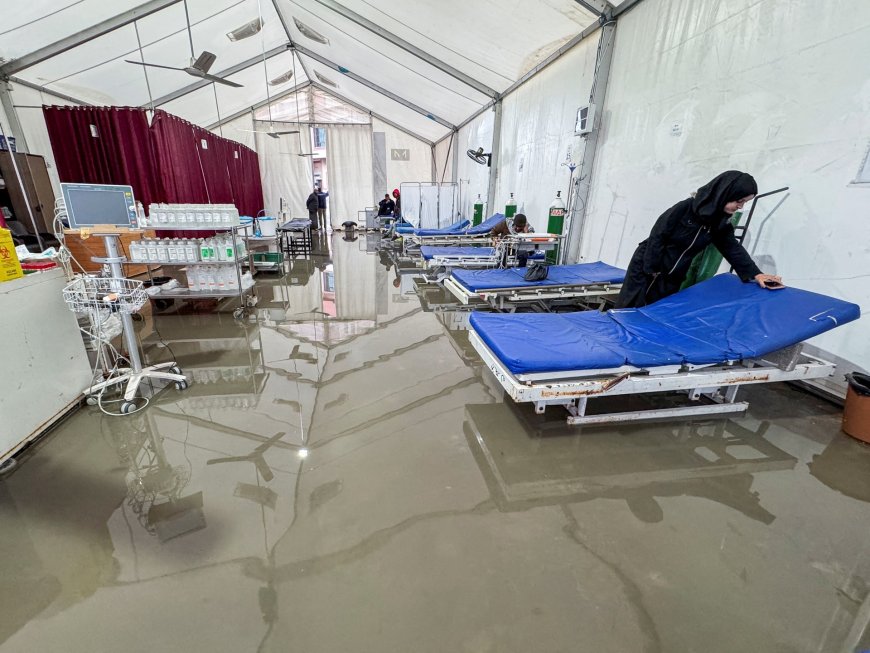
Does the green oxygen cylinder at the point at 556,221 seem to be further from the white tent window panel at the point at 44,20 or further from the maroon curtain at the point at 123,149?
the white tent window panel at the point at 44,20

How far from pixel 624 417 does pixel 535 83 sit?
663cm

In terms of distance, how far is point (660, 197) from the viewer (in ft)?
13.7

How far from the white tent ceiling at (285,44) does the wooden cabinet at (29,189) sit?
4.29 feet

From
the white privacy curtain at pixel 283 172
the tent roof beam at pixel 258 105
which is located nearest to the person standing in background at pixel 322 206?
the white privacy curtain at pixel 283 172

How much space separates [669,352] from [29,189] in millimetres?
9043

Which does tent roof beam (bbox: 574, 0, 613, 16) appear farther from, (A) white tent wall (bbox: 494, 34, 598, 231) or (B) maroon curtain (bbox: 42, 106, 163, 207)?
(B) maroon curtain (bbox: 42, 106, 163, 207)

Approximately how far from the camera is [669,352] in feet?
7.67

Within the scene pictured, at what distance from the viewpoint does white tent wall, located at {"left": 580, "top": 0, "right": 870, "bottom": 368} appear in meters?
2.55

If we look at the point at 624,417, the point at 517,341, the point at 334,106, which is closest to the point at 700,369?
the point at 624,417

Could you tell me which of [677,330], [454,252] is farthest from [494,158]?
[677,330]

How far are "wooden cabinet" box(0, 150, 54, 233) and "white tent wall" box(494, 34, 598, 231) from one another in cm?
807

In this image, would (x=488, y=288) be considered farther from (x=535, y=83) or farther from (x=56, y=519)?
(x=535, y=83)

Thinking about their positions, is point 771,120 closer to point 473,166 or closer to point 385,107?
point 473,166

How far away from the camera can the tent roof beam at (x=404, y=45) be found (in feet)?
22.2
